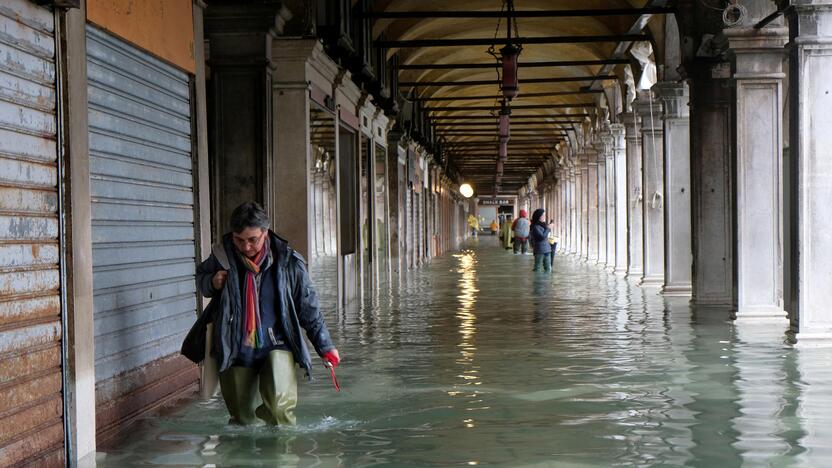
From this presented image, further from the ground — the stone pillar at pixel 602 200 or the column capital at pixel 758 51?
the column capital at pixel 758 51

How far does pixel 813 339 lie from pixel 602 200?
20.2 meters

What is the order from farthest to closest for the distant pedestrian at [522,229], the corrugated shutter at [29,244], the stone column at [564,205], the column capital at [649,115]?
the stone column at [564,205] → the distant pedestrian at [522,229] → the column capital at [649,115] → the corrugated shutter at [29,244]

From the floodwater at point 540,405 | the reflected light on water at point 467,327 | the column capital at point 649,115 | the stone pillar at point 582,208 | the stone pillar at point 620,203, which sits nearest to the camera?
the floodwater at point 540,405

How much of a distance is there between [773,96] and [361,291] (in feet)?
26.1

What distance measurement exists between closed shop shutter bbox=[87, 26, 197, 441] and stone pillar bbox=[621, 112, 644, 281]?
15263 mm

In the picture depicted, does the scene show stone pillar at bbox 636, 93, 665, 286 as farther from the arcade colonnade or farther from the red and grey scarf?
the red and grey scarf

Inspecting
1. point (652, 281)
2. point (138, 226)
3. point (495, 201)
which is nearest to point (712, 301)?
point (652, 281)

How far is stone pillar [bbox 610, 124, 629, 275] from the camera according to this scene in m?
25.0

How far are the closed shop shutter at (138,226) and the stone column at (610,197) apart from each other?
20.1m

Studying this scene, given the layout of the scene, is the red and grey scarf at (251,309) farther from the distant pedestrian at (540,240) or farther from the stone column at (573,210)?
the stone column at (573,210)

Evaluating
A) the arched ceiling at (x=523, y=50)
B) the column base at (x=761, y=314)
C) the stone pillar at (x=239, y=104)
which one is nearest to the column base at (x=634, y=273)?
the arched ceiling at (x=523, y=50)

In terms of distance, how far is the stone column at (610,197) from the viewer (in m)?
27.2

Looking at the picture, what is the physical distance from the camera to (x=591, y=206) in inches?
1318

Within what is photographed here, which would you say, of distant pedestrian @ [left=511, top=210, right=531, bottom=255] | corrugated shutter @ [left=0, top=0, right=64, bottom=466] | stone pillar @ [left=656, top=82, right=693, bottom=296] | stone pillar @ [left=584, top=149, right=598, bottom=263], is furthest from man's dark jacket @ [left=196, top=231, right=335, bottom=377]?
distant pedestrian @ [left=511, top=210, right=531, bottom=255]
